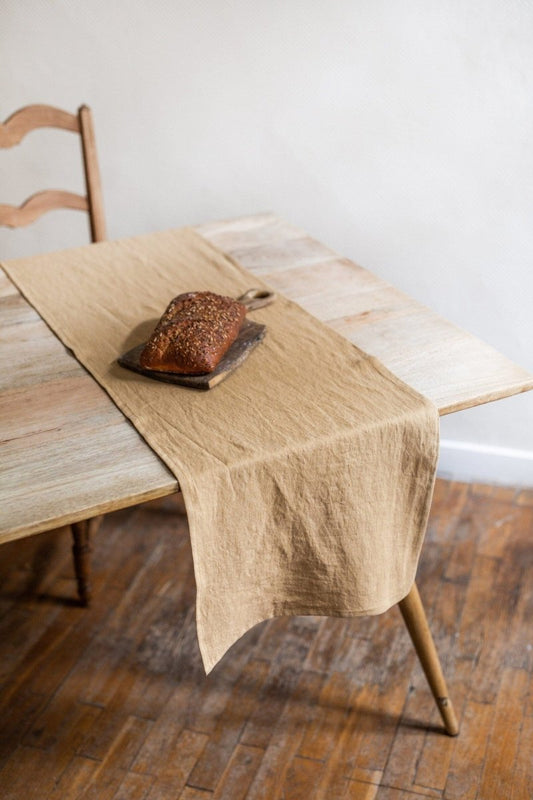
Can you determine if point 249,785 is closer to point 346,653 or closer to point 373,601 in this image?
point 346,653

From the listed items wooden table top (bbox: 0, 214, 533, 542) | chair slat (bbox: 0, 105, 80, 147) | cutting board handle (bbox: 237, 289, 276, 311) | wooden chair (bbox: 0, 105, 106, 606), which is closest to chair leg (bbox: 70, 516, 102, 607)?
wooden chair (bbox: 0, 105, 106, 606)

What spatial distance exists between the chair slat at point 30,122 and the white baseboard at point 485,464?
120 centimetres

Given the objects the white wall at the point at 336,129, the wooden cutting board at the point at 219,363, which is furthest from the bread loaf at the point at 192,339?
the white wall at the point at 336,129

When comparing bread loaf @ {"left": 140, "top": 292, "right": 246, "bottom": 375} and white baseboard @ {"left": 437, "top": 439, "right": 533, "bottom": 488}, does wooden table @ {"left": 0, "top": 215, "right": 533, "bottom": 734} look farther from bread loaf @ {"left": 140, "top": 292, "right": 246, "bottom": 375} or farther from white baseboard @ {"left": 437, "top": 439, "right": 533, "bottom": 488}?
white baseboard @ {"left": 437, "top": 439, "right": 533, "bottom": 488}

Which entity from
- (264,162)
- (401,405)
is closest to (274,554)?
(401,405)

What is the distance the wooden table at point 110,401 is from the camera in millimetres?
1103

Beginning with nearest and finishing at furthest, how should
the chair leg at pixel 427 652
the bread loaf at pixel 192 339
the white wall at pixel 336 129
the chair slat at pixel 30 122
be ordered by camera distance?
the bread loaf at pixel 192 339
the chair leg at pixel 427 652
the chair slat at pixel 30 122
the white wall at pixel 336 129

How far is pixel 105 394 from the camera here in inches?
51.9

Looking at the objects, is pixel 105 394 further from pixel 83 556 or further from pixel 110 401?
pixel 83 556

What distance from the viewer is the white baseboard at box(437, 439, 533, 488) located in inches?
92.7

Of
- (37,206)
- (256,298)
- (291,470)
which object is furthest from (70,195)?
(291,470)

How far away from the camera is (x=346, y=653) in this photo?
1.87 m

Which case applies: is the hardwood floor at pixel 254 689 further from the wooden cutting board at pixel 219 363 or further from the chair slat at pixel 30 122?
the chair slat at pixel 30 122

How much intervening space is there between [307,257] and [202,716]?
895 mm
